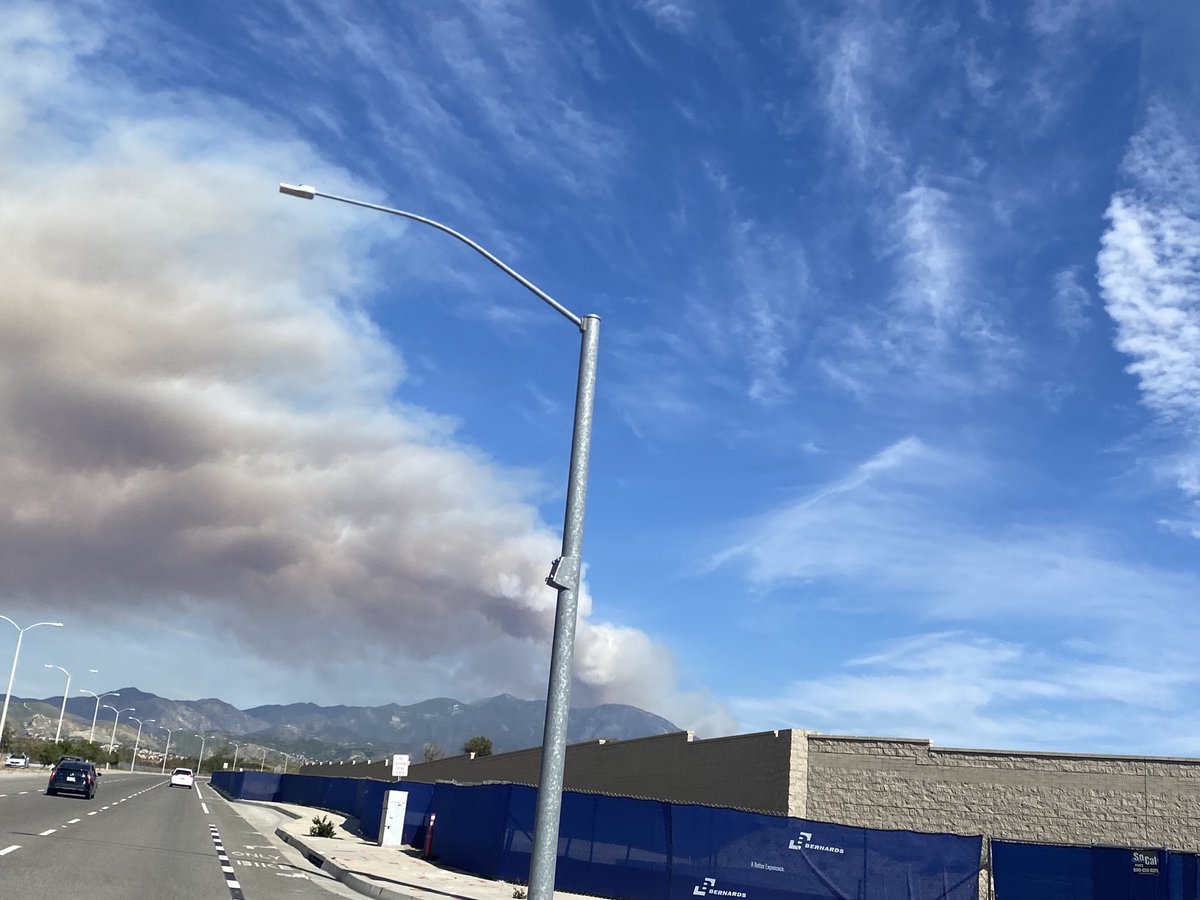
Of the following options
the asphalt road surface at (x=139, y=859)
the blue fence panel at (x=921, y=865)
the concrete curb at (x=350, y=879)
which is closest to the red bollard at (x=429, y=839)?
the concrete curb at (x=350, y=879)

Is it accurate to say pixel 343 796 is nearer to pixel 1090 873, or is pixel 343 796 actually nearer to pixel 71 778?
pixel 71 778

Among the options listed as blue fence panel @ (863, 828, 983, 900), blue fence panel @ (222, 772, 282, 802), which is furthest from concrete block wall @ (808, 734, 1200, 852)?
blue fence panel @ (222, 772, 282, 802)

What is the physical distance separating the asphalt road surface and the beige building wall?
1404 cm

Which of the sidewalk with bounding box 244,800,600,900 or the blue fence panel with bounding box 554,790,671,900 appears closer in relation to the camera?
the sidewalk with bounding box 244,800,600,900

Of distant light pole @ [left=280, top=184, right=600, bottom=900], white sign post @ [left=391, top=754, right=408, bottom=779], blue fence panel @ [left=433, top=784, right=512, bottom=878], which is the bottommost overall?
blue fence panel @ [left=433, top=784, right=512, bottom=878]

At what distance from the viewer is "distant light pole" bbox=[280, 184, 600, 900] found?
1145 cm

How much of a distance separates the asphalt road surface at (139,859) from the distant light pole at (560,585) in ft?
27.0

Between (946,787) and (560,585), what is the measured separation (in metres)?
23.8

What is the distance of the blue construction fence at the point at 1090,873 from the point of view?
63.7 ft

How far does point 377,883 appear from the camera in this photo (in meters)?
21.7

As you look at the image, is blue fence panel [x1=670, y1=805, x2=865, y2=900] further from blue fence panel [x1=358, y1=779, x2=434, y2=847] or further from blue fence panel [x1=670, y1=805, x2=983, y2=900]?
blue fence panel [x1=358, y1=779, x2=434, y2=847]

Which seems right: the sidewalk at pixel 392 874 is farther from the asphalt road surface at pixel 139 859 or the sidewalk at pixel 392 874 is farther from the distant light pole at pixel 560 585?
the distant light pole at pixel 560 585

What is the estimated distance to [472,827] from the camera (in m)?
27.3

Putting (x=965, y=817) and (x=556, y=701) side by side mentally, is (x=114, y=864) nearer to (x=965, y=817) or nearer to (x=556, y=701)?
(x=556, y=701)
